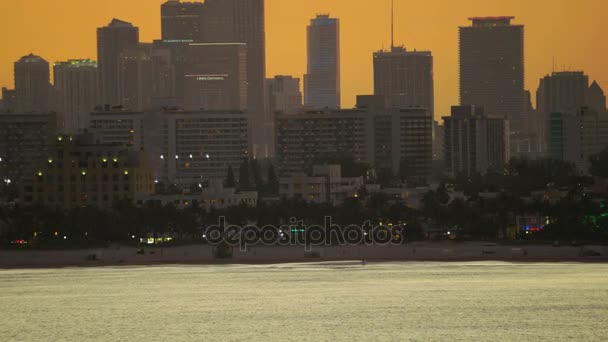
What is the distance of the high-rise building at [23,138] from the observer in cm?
19325

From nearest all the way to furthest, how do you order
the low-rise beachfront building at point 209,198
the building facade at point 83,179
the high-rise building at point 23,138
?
the low-rise beachfront building at point 209,198 < the building facade at point 83,179 < the high-rise building at point 23,138

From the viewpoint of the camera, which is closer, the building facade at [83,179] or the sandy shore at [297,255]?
the sandy shore at [297,255]

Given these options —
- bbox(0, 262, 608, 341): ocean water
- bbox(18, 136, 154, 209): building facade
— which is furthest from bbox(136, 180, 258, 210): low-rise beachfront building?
bbox(0, 262, 608, 341): ocean water

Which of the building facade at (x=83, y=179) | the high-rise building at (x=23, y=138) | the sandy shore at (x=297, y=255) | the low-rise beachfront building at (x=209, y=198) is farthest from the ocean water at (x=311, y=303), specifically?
the high-rise building at (x=23, y=138)

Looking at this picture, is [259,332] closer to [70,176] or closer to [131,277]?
[131,277]

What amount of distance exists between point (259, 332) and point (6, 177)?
445 feet

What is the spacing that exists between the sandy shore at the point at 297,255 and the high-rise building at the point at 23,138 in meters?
107

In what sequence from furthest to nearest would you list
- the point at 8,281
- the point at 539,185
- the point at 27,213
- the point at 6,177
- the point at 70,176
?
1. the point at 6,177
2. the point at 539,185
3. the point at 70,176
4. the point at 27,213
5. the point at 8,281

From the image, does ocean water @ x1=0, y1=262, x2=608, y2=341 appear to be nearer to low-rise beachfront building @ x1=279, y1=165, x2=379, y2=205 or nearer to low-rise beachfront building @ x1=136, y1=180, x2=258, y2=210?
low-rise beachfront building @ x1=136, y1=180, x2=258, y2=210

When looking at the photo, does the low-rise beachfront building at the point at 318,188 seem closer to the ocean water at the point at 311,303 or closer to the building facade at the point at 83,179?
the building facade at the point at 83,179

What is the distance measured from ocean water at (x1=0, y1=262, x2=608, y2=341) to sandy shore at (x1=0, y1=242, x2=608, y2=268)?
64 cm

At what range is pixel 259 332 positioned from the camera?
5809 cm

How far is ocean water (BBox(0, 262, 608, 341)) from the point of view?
58094mm

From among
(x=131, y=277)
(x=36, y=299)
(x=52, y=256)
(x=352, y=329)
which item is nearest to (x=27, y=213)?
(x=52, y=256)
